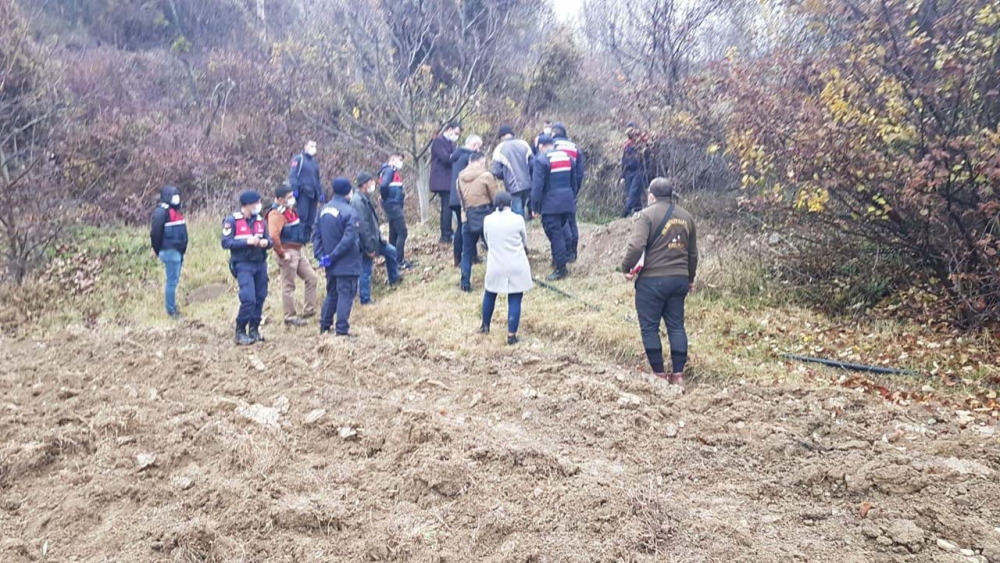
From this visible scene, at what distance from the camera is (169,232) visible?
9.20 metres

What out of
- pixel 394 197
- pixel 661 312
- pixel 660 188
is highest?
pixel 660 188

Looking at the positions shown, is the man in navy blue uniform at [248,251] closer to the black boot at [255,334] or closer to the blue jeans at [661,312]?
the black boot at [255,334]

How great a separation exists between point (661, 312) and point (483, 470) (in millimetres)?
2620

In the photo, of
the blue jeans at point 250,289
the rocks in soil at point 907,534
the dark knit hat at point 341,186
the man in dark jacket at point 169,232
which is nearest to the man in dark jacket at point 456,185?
the dark knit hat at point 341,186

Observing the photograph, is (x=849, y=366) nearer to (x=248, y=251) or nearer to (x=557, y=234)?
(x=557, y=234)

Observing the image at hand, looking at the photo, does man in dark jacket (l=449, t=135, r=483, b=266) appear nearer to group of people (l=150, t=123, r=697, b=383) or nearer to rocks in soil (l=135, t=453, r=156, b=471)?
group of people (l=150, t=123, r=697, b=383)

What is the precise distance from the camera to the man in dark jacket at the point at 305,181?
422 inches

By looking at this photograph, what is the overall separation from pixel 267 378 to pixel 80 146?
1223 cm

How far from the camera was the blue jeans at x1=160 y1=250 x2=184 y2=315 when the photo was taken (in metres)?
9.34

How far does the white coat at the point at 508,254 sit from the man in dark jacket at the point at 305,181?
4.49m

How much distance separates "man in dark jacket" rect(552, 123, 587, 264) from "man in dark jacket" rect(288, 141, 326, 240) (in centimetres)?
380

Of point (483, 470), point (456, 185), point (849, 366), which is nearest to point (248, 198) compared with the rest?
point (456, 185)

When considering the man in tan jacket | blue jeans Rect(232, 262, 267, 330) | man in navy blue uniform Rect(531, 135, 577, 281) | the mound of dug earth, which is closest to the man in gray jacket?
man in navy blue uniform Rect(531, 135, 577, 281)

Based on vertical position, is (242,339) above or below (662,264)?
below
